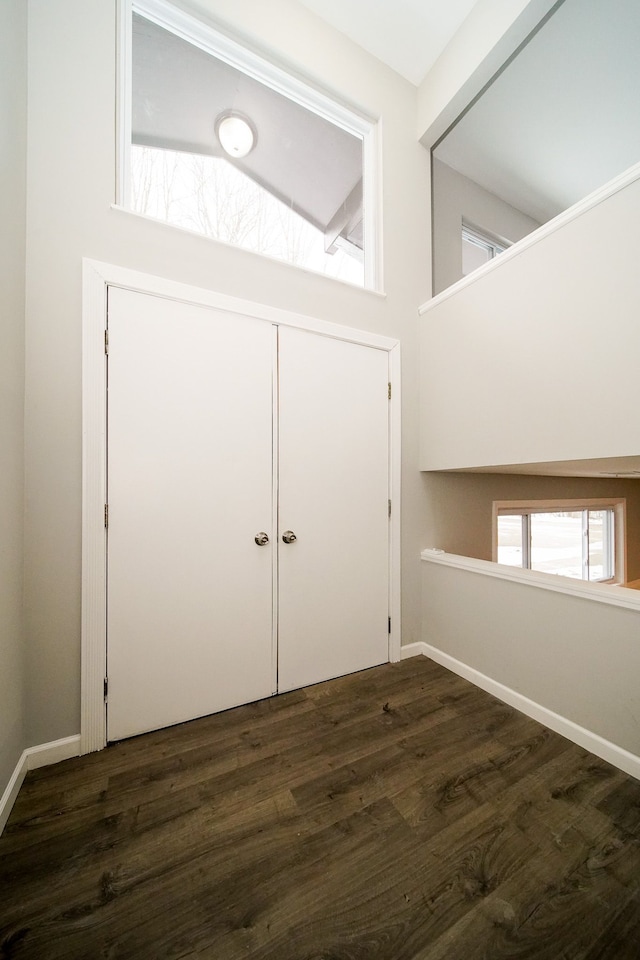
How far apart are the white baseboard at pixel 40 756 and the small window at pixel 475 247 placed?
3.94m

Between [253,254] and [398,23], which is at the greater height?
[398,23]

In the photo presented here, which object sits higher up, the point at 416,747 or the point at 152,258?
the point at 152,258

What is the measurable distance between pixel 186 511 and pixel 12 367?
87 centimetres

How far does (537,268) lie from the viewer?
1.70m

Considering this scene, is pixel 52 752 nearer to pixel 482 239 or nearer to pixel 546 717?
pixel 546 717

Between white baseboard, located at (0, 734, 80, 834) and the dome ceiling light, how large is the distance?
314cm

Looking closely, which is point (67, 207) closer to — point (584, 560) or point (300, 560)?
point (300, 560)

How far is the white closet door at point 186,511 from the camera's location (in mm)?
1596

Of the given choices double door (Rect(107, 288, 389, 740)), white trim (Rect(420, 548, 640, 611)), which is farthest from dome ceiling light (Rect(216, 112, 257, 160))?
white trim (Rect(420, 548, 640, 611))

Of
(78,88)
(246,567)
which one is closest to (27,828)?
(246,567)

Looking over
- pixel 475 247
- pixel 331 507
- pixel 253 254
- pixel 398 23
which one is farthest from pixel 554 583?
pixel 398 23

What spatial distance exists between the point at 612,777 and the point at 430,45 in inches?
168

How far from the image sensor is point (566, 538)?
4.40 metres

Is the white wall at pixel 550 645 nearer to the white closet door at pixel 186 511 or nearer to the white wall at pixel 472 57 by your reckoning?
the white closet door at pixel 186 511
